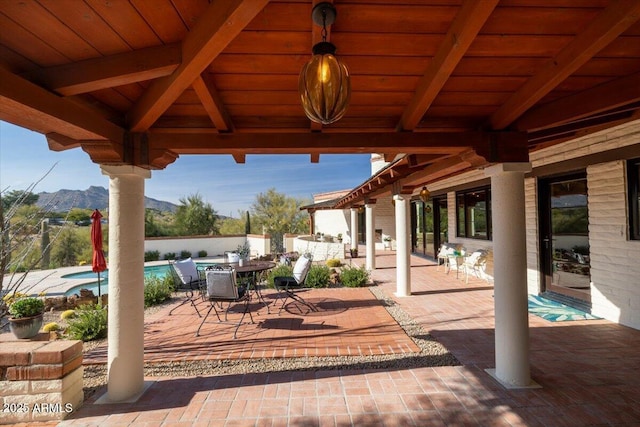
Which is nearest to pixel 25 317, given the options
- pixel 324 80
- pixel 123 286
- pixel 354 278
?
pixel 123 286

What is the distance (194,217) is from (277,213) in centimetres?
619

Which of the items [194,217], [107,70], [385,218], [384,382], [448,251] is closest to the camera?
[107,70]

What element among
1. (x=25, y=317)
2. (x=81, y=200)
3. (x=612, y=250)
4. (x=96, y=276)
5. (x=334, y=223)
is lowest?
(x=96, y=276)

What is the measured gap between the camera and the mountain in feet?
12.8

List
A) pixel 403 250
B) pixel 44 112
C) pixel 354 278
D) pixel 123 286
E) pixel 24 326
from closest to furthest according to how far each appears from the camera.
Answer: pixel 44 112 < pixel 123 286 < pixel 24 326 < pixel 403 250 < pixel 354 278

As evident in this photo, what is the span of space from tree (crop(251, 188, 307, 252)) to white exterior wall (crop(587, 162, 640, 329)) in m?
21.4

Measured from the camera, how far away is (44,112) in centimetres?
208

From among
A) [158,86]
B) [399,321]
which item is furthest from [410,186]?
[158,86]

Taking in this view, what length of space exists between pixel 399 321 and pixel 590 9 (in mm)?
4514

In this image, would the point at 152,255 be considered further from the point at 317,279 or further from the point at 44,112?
the point at 44,112

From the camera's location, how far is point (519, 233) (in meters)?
3.29

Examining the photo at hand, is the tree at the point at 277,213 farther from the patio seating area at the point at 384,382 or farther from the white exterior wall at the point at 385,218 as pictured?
the patio seating area at the point at 384,382

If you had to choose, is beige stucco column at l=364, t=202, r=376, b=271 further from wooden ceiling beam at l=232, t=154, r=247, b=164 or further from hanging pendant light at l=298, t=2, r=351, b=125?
hanging pendant light at l=298, t=2, r=351, b=125

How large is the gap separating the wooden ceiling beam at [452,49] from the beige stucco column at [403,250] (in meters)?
4.52
